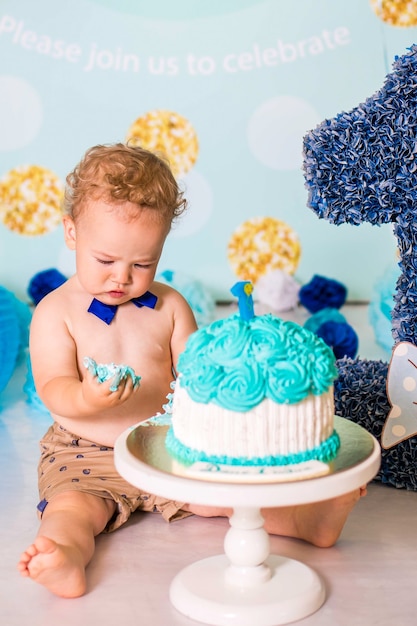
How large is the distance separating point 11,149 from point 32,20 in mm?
493

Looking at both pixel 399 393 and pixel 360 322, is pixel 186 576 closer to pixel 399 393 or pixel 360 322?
pixel 399 393

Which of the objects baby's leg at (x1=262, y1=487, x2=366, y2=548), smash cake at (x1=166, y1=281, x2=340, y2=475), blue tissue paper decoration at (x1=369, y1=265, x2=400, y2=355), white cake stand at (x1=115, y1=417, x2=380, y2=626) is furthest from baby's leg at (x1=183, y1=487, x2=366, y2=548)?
blue tissue paper decoration at (x1=369, y1=265, x2=400, y2=355)

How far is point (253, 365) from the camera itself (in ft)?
4.02

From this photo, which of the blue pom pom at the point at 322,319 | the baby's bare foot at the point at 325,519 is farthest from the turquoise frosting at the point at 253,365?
the blue pom pom at the point at 322,319

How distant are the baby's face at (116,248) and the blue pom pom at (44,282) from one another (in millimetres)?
1701

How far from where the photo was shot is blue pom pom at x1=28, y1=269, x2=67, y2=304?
3.35 m

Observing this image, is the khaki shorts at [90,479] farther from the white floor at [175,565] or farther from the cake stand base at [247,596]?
the cake stand base at [247,596]

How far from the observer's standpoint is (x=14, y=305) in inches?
103

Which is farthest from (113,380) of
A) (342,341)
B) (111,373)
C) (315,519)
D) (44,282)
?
(44,282)

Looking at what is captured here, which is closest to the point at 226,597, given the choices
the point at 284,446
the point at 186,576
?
the point at 186,576

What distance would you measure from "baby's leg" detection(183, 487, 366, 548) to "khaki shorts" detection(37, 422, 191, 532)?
191mm

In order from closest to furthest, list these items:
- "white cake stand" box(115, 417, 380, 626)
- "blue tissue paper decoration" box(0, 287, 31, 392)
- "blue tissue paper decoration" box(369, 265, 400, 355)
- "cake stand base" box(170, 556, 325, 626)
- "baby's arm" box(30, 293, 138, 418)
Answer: "white cake stand" box(115, 417, 380, 626), "cake stand base" box(170, 556, 325, 626), "baby's arm" box(30, 293, 138, 418), "blue tissue paper decoration" box(0, 287, 31, 392), "blue tissue paper decoration" box(369, 265, 400, 355)

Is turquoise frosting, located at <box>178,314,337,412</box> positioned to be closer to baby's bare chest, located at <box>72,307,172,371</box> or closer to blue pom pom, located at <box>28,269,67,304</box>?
baby's bare chest, located at <box>72,307,172,371</box>

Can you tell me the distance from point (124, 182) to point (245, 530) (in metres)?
0.66
